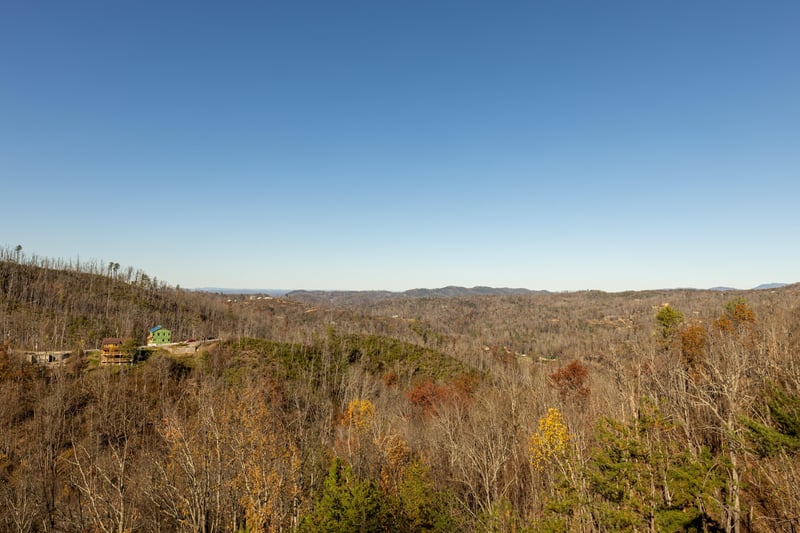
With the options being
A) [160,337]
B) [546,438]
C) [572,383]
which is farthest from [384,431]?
[160,337]

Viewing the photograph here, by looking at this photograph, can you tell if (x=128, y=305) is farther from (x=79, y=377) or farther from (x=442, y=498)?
(x=442, y=498)

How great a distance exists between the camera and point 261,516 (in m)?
16.4

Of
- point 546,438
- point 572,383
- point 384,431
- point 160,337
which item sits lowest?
point 384,431

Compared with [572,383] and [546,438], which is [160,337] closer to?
[572,383]

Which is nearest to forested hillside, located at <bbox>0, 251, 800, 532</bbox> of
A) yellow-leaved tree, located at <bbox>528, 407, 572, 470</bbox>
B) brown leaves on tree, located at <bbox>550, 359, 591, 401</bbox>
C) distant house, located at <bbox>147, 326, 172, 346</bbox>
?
yellow-leaved tree, located at <bbox>528, 407, 572, 470</bbox>

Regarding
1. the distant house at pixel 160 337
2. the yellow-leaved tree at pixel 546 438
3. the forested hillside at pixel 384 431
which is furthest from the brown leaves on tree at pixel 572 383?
the distant house at pixel 160 337

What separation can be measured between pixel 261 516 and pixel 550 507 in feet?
41.6

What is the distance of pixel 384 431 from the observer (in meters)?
39.0

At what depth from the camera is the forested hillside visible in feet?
43.7

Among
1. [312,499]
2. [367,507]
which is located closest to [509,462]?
[312,499]

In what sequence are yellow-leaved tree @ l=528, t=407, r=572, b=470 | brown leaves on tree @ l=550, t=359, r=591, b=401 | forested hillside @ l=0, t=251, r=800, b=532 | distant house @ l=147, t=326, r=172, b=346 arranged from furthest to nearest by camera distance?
distant house @ l=147, t=326, r=172, b=346
brown leaves on tree @ l=550, t=359, r=591, b=401
yellow-leaved tree @ l=528, t=407, r=572, b=470
forested hillside @ l=0, t=251, r=800, b=532

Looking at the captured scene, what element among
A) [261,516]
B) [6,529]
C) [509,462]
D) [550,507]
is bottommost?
[6,529]

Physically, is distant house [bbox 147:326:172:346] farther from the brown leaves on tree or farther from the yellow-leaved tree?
the yellow-leaved tree

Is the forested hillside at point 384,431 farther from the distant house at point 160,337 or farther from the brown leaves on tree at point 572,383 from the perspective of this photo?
the distant house at point 160,337
